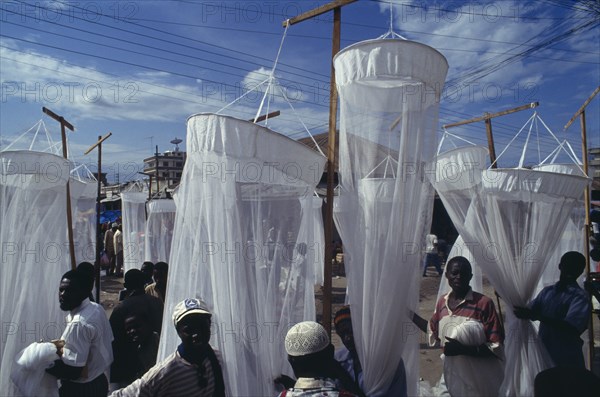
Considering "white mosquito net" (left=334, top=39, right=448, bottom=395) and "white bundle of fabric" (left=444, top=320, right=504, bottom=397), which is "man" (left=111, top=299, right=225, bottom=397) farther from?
"white bundle of fabric" (left=444, top=320, right=504, bottom=397)

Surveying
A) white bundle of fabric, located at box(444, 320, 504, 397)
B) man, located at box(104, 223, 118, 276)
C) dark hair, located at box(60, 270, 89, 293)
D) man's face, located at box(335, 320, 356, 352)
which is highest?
dark hair, located at box(60, 270, 89, 293)

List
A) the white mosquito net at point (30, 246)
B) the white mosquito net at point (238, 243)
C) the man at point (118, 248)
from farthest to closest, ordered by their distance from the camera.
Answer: the man at point (118, 248), the white mosquito net at point (30, 246), the white mosquito net at point (238, 243)

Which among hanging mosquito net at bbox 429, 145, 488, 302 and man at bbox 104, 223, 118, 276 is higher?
hanging mosquito net at bbox 429, 145, 488, 302

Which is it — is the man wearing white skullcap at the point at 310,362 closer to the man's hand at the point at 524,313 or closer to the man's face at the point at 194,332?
the man's face at the point at 194,332

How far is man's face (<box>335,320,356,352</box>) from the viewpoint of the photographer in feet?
9.30

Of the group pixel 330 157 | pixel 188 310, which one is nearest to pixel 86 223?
pixel 330 157

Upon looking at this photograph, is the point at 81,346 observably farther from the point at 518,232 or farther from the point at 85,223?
the point at 85,223

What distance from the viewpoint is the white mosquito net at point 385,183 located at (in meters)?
2.70

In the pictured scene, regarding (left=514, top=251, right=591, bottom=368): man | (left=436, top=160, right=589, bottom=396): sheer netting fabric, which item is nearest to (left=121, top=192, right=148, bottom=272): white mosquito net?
(left=436, top=160, right=589, bottom=396): sheer netting fabric

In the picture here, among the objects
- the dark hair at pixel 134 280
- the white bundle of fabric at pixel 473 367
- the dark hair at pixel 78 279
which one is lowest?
the white bundle of fabric at pixel 473 367

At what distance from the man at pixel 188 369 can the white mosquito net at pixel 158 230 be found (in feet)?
23.6

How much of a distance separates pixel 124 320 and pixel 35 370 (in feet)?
2.47

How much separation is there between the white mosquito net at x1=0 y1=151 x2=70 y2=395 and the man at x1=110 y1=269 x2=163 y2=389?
1.24m

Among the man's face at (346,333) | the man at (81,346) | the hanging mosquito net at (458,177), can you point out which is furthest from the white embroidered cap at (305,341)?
the hanging mosquito net at (458,177)
